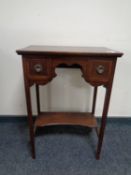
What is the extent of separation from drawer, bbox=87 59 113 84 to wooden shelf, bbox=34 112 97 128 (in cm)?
45

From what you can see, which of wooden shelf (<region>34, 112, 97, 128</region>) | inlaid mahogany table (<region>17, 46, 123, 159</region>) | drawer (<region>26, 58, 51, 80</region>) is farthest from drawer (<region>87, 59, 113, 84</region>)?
wooden shelf (<region>34, 112, 97, 128</region>)

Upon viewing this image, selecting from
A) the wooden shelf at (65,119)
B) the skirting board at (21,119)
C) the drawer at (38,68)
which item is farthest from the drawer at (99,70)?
the skirting board at (21,119)

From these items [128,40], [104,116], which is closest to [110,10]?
[128,40]

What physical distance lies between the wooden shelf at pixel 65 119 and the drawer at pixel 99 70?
451 millimetres

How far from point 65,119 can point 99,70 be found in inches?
22.6

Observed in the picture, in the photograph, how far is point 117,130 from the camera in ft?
4.98

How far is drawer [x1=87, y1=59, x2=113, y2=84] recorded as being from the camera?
0.89 meters

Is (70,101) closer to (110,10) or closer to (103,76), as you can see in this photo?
(103,76)

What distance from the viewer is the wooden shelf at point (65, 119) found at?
1.23m

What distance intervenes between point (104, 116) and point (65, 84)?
565mm

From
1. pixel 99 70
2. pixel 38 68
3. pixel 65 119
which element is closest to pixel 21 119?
pixel 65 119

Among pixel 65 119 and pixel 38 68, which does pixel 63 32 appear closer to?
pixel 38 68

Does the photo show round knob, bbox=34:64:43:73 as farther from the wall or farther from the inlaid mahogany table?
the wall

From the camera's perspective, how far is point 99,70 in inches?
35.7
